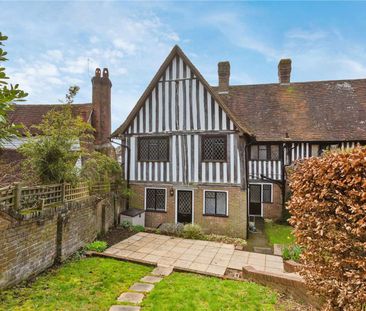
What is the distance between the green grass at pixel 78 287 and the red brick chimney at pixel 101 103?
11660 millimetres

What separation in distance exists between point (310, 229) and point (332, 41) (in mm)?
10270

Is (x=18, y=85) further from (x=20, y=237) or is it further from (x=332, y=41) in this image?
(x=332, y=41)

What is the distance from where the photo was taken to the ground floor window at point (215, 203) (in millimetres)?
12336

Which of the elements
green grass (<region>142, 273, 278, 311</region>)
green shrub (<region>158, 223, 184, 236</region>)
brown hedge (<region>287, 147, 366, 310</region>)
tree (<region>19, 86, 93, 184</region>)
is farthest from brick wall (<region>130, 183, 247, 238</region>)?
brown hedge (<region>287, 147, 366, 310</region>)

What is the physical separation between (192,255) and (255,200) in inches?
356

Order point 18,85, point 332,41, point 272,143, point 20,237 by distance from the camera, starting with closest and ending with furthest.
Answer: point 18,85 < point 20,237 < point 332,41 < point 272,143

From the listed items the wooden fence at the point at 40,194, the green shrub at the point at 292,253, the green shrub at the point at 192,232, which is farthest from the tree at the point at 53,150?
the green shrub at the point at 292,253

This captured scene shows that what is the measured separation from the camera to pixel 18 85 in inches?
139

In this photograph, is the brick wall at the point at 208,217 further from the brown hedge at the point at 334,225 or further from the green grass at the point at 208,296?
the brown hedge at the point at 334,225

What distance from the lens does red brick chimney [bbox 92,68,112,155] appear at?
18031 millimetres

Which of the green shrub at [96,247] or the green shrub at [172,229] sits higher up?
the green shrub at [96,247]

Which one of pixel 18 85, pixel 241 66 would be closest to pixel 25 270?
pixel 18 85

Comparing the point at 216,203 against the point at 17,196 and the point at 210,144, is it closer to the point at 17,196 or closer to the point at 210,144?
the point at 210,144

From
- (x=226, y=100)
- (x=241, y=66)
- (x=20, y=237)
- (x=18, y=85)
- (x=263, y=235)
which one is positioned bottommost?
(x=263, y=235)
